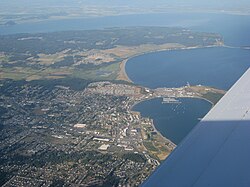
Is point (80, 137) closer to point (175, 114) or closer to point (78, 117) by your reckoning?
point (78, 117)

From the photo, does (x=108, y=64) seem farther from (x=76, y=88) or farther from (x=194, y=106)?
(x=194, y=106)

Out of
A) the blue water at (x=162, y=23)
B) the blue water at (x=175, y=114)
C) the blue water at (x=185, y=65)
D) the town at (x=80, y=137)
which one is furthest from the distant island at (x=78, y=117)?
the blue water at (x=162, y=23)

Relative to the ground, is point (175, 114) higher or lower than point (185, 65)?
lower

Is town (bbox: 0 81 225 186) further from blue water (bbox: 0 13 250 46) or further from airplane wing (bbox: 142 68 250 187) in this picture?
blue water (bbox: 0 13 250 46)

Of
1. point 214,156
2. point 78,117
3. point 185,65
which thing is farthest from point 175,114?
point 214,156

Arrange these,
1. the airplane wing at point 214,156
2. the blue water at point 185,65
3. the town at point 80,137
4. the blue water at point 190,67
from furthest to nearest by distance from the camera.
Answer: the blue water at point 190,67 < the blue water at point 185,65 < the town at point 80,137 < the airplane wing at point 214,156

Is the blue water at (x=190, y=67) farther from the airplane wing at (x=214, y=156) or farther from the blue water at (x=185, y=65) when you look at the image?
the airplane wing at (x=214, y=156)

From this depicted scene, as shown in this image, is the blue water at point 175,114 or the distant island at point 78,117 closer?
the distant island at point 78,117
